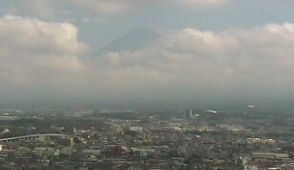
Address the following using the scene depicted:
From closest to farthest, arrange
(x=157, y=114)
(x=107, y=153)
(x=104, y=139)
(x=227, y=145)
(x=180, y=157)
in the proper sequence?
(x=180, y=157), (x=107, y=153), (x=227, y=145), (x=104, y=139), (x=157, y=114)

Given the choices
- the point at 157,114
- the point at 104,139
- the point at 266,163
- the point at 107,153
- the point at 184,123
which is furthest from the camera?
the point at 157,114

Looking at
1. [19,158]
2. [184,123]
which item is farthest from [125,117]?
[19,158]

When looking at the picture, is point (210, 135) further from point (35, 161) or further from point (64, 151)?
point (35, 161)

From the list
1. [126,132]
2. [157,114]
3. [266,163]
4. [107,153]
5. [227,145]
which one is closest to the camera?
[266,163]

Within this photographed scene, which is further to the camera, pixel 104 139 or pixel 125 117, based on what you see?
pixel 125 117

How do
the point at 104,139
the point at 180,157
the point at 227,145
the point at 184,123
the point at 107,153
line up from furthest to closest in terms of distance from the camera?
the point at 184,123 → the point at 104,139 → the point at 227,145 → the point at 107,153 → the point at 180,157

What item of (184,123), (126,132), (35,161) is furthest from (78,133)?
(35,161)

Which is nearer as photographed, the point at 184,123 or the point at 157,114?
the point at 184,123

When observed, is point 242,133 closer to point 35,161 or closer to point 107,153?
point 107,153

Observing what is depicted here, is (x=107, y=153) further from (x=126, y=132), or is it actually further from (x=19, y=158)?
(x=126, y=132)
